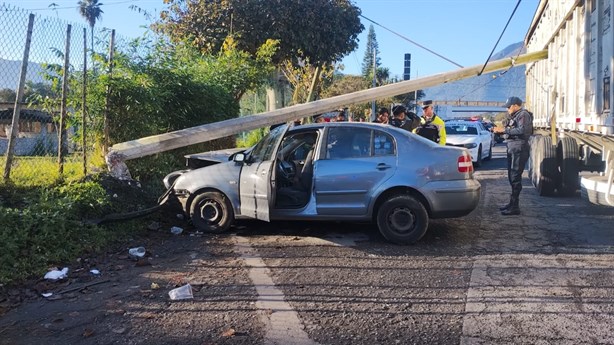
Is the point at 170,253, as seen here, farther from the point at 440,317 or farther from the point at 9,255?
the point at 440,317

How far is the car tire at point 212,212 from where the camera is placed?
23.1ft

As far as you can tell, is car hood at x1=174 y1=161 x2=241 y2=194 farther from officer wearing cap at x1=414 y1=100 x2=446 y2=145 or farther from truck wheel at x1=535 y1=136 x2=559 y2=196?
truck wheel at x1=535 y1=136 x2=559 y2=196

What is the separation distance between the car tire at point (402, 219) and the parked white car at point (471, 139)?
9.27 m

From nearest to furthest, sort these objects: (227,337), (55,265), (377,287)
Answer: (227,337)
(377,287)
(55,265)

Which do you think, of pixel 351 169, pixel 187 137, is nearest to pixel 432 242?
pixel 351 169

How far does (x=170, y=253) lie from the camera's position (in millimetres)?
6250

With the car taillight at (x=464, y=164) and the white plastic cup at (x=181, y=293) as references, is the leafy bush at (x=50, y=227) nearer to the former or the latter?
the white plastic cup at (x=181, y=293)

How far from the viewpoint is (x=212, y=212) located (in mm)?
Answer: 7109

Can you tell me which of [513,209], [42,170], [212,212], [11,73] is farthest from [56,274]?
[513,209]

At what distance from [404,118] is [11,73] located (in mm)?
6301

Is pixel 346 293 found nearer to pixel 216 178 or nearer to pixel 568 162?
pixel 216 178

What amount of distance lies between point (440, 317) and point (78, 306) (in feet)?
9.96

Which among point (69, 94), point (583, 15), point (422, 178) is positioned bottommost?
point (422, 178)

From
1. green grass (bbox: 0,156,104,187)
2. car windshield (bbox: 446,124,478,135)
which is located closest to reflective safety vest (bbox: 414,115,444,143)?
green grass (bbox: 0,156,104,187)
